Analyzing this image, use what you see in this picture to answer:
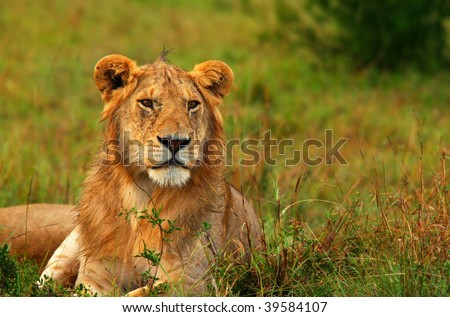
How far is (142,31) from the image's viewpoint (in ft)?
41.5

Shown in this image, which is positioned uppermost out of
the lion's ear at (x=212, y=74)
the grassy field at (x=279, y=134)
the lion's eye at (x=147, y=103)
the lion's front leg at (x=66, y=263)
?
the lion's ear at (x=212, y=74)

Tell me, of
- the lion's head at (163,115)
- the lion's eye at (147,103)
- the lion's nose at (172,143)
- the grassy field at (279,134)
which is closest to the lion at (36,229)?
the grassy field at (279,134)

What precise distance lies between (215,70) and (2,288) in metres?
1.53

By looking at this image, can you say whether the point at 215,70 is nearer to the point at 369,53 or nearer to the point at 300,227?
the point at 300,227

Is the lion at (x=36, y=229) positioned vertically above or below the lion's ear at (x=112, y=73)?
below

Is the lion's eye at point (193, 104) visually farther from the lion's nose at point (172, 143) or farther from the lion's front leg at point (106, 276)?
the lion's front leg at point (106, 276)

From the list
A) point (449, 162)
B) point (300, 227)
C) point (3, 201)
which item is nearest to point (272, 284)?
point (300, 227)

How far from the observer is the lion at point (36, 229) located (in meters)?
5.14

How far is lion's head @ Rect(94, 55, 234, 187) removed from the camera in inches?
166

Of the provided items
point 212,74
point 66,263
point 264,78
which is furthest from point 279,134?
point 66,263

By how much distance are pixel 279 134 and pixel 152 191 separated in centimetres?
305

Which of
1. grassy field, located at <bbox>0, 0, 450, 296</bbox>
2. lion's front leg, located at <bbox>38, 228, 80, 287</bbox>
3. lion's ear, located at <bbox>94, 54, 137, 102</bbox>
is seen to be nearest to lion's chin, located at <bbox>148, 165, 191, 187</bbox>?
grassy field, located at <bbox>0, 0, 450, 296</bbox>

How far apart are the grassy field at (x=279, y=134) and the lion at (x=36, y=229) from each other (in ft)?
0.64

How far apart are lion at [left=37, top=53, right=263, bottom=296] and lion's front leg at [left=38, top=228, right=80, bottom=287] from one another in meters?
0.12
